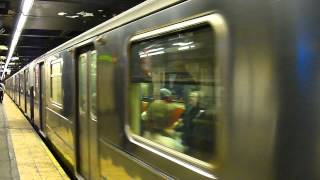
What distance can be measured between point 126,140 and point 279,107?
1.96 m

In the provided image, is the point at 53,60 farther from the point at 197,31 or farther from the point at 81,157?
the point at 197,31

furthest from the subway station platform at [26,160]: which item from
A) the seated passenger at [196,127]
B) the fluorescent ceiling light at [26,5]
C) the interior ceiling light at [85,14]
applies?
the seated passenger at [196,127]

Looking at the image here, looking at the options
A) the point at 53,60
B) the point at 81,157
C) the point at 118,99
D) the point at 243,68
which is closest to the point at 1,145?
the point at 53,60

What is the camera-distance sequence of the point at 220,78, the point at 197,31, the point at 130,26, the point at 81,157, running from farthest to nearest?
the point at 81,157
the point at 130,26
the point at 197,31
the point at 220,78

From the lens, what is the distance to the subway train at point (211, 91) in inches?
63.4

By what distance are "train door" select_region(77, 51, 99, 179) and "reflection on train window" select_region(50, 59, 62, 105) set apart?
1.64m

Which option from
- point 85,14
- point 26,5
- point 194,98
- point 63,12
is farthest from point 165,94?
point 85,14

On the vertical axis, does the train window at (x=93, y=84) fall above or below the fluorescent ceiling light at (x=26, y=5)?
below

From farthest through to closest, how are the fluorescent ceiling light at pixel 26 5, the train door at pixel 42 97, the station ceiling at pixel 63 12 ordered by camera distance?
the station ceiling at pixel 63 12 < the train door at pixel 42 97 < the fluorescent ceiling light at pixel 26 5

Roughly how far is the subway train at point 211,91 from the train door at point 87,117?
533 mm

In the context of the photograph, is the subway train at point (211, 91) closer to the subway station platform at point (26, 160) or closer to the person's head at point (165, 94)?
the person's head at point (165, 94)

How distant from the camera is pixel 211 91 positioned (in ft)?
7.12

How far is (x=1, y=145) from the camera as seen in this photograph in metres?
10.0

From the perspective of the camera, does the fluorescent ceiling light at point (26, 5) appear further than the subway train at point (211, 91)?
Yes
